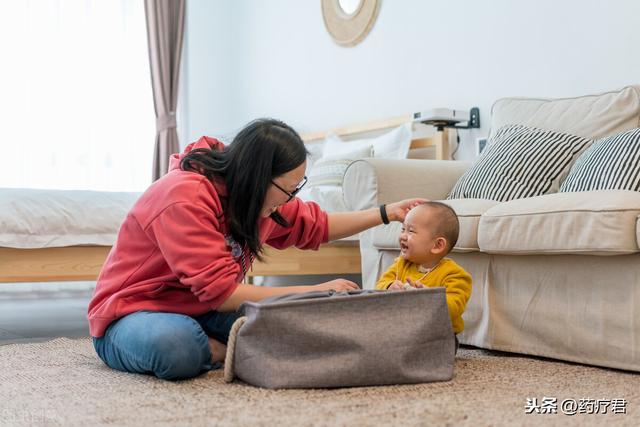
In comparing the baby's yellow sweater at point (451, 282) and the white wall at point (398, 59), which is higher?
the white wall at point (398, 59)

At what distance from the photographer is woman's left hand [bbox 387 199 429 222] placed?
198cm

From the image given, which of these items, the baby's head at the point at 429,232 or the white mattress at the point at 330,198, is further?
the white mattress at the point at 330,198

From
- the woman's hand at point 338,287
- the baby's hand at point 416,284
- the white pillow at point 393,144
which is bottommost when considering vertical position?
the baby's hand at point 416,284

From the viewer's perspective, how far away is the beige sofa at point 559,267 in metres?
1.74

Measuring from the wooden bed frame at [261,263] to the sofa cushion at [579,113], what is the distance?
1.89ft

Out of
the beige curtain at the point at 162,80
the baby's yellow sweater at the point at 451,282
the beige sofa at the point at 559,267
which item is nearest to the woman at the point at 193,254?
the baby's yellow sweater at the point at 451,282

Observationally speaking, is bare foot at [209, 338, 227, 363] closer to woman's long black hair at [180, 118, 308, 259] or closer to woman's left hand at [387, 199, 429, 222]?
woman's long black hair at [180, 118, 308, 259]

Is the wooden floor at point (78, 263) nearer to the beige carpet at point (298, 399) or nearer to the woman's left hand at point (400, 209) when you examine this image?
the woman's left hand at point (400, 209)

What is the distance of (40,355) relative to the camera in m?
2.05

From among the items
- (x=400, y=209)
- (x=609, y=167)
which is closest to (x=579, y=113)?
(x=609, y=167)

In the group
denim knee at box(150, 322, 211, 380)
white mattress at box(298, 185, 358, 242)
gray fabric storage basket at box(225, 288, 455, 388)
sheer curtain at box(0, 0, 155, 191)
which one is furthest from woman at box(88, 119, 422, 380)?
sheer curtain at box(0, 0, 155, 191)

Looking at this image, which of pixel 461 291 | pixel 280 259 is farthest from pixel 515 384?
pixel 280 259

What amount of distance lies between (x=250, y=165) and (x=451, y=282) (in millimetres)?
609

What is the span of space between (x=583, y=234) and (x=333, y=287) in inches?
25.1
